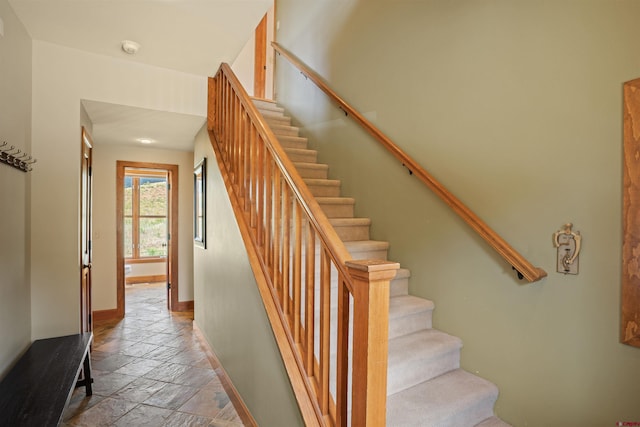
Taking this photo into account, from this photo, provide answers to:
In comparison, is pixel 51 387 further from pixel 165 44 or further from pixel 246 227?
pixel 165 44

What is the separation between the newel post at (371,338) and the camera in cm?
121

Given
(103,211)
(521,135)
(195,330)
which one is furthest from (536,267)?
(103,211)

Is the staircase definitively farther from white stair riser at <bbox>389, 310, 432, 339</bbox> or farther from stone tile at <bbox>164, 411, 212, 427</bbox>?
stone tile at <bbox>164, 411, 212, 427</bbox>

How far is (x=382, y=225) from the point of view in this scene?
9.25 feet

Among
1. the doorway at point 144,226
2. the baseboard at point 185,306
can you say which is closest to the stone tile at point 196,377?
the baseboard at point 185,306

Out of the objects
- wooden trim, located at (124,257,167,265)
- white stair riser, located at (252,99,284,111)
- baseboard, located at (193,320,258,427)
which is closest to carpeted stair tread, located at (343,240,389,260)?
baseboard, located at (193,320,258,427)

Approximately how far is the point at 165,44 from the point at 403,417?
3091mm

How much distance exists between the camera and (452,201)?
2.11 metres

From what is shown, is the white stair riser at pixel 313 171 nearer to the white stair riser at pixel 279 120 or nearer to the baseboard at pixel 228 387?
the white stair riser at pixel 279 120

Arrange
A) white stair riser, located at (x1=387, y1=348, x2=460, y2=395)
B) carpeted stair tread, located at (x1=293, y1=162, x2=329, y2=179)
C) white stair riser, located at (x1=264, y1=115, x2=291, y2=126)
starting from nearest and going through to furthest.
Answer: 1. white stair riser, located at (x1=387, y1=348, x2=460, y2=395)
2. carpeted stair tread, located at (x1=293, y1=162, x2=329, y2=179)
3. white stair riser, located at (x1=264, y1=115, x2=291, y2=126)

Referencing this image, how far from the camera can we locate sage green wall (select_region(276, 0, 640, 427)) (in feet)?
5.08

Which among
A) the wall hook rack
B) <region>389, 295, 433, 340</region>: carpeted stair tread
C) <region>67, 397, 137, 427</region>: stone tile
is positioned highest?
the wall hook rack

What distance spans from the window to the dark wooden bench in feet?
17.2

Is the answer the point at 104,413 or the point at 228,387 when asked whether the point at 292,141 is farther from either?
the point at 104,413
